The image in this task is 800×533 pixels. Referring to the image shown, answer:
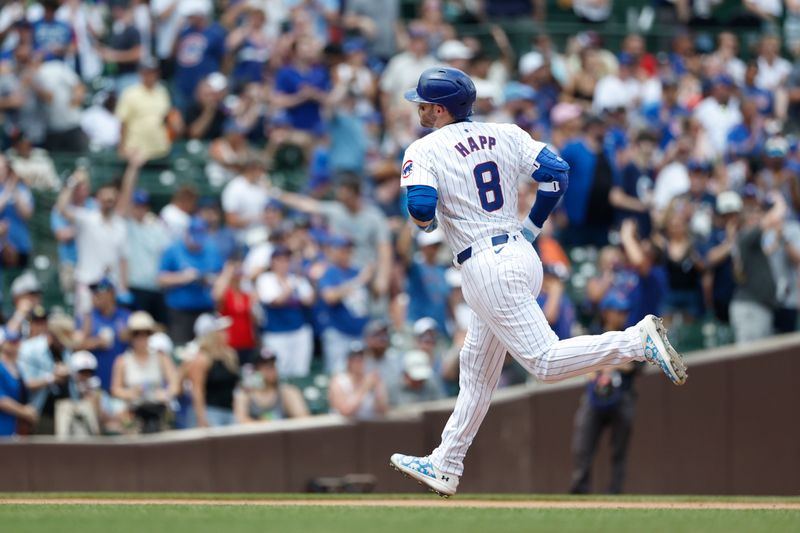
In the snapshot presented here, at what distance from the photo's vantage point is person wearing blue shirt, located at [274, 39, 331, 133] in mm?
14781

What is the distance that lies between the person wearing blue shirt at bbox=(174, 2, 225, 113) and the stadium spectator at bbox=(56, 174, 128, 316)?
8.47ft

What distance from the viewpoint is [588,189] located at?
45.3 feet

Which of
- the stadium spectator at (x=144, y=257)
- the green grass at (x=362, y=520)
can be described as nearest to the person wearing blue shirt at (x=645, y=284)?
the stadium spectator at (x=144, y=257)

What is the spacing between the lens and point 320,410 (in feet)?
40.7

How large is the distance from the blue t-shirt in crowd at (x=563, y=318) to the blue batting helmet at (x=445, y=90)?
4.76 meters

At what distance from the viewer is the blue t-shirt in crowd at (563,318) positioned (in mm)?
12273

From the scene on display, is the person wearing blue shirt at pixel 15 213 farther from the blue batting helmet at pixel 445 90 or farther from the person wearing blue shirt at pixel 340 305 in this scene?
the blue batting helmet at pixel 445 90

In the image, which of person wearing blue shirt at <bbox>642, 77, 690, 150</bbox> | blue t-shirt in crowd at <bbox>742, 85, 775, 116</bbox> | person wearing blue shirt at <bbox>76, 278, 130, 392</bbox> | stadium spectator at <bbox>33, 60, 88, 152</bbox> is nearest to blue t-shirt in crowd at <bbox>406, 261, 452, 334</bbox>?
person wearing blue shirt at <bbox>76, 278, 130, 392</bbox>

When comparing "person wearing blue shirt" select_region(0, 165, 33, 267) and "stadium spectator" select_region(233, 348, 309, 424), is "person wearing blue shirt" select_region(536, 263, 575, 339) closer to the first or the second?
"stadium spectator" select_region(233, 348, 309, 424)

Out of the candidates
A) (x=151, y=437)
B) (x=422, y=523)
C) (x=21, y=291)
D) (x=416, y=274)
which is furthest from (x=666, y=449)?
(x=422, y=523)

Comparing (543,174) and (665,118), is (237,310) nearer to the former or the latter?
(543,174)

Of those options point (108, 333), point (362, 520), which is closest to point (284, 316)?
point (108, 333)

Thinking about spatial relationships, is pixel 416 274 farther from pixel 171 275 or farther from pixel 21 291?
pixel 21 291

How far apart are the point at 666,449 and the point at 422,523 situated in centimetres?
620
